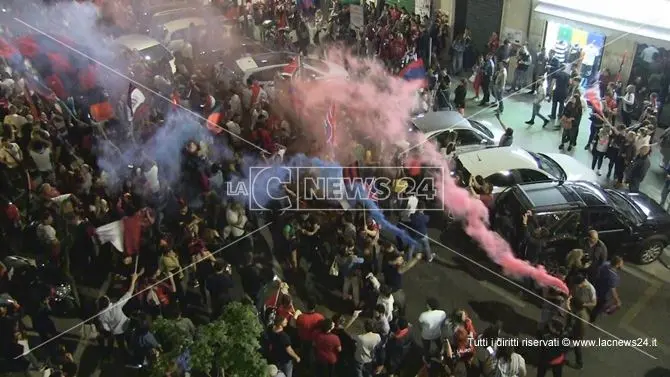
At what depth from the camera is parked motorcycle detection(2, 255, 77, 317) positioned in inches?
307

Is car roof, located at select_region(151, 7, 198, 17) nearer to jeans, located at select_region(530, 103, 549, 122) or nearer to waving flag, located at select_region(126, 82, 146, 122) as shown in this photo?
waving flag, located at select_region(126, 82, 146, 122)

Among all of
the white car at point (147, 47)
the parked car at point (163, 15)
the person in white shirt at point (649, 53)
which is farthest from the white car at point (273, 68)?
the person in white shirt at point (649, 53)

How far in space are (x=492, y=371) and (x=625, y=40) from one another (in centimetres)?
1207

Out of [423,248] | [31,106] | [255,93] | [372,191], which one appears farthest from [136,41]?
[423,248]

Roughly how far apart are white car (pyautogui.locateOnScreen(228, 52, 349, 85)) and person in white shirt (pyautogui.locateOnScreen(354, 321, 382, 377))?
10.0 m

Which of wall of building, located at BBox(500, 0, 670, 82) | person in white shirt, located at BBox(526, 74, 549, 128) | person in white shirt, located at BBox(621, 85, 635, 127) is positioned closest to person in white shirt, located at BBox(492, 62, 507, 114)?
person in white shirt, located at BBox(526, 74, 549, 128)

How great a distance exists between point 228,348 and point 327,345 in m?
1.76

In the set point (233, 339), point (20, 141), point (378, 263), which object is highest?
point (233, 339)

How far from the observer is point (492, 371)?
6.79 meters

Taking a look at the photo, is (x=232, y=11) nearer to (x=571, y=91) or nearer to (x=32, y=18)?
(x=32, y=18)

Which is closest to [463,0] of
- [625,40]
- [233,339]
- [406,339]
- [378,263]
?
[625,40]

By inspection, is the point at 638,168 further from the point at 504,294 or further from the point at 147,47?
the point at 147,47

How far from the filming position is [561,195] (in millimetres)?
9719

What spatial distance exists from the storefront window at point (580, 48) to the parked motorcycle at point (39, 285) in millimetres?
13620
